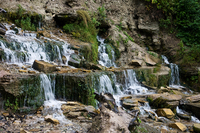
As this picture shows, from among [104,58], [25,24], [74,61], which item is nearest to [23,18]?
[25,24]

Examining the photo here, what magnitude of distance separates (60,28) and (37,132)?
9.01 metres

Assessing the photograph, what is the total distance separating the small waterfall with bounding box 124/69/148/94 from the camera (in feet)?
26.5

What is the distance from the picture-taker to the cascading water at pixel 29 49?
6.25m

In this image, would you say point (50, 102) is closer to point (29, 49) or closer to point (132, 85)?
point (29, 49)

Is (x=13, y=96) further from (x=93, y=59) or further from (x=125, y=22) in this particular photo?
(x=125, y=22)

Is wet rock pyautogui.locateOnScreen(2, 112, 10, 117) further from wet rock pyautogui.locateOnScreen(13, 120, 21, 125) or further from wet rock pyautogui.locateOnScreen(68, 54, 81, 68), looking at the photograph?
wet rock pyautogui.locateOnScreen(68, 54, 81, 68)

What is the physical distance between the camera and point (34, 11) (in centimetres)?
A: 997

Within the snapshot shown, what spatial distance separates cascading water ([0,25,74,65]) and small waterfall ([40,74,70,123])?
211 centimetres

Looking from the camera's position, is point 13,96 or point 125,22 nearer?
point 13,96

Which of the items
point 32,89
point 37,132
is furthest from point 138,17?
point 37,132

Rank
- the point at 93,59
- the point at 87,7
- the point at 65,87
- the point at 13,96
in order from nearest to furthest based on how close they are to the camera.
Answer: the point at 13,96 < the point at 65,87 < the point at 93,59 < the point at 87,7

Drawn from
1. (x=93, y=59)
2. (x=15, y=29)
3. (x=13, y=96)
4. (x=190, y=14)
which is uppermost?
(x=190, y=14)

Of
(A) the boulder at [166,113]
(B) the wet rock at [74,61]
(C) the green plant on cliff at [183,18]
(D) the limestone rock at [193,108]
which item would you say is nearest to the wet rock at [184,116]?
(D) the limestone rock at [193,108]

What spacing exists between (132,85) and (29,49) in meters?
5.90
